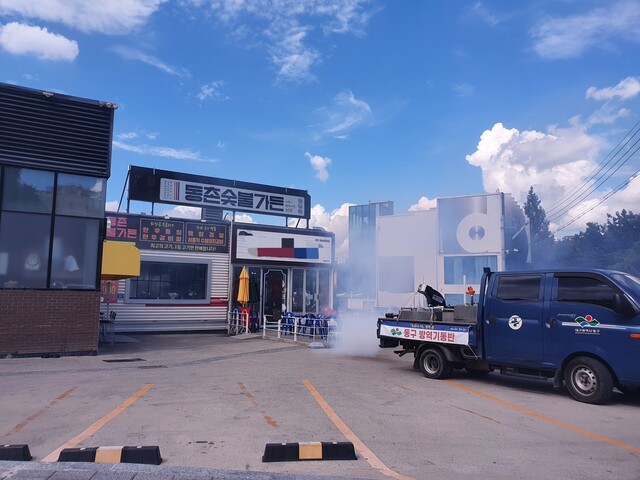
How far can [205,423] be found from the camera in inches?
247

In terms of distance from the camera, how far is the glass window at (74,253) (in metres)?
12.8

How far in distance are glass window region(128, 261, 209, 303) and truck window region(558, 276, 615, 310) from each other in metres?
14.9

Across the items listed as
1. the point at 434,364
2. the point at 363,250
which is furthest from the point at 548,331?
the point at 363,250

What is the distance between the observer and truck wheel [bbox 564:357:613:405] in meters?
7.43

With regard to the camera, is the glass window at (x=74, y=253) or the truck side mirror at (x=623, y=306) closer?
the truck side mirror at (x=623, y=306)

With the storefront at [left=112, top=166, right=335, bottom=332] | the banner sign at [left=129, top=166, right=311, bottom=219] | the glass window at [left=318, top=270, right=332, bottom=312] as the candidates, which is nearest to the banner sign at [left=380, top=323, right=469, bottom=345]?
the storefront at [left=112, top=166, right=335, bottom=332]

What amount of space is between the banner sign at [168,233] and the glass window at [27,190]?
6.37 meters

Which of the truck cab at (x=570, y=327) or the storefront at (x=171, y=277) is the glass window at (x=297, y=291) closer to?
the storefront at (x=171, y=277)

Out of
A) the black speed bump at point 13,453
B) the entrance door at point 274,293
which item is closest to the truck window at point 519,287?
the black speed bump at point 13,453

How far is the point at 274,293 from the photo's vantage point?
21703 mm

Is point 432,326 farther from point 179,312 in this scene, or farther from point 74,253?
point 179,312

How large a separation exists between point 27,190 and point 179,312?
8541mm

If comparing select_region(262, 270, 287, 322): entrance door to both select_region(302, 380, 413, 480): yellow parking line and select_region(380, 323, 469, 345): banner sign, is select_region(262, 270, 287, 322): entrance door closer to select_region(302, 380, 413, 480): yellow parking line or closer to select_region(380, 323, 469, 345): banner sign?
select_region(380, 323, 469, 345): banner sign

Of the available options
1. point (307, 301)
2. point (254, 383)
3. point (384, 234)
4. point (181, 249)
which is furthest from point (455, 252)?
point (254, 383)
